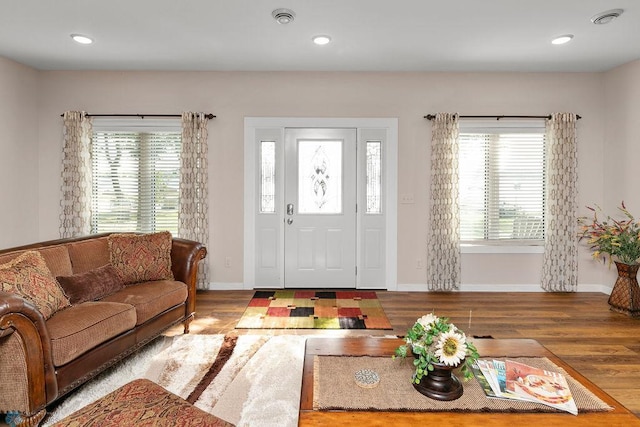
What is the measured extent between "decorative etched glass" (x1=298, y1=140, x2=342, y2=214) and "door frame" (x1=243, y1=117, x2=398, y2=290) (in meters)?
0.27

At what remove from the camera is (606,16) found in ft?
10.9

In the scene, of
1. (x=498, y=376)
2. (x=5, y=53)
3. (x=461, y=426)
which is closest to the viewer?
(x=461, y=426)

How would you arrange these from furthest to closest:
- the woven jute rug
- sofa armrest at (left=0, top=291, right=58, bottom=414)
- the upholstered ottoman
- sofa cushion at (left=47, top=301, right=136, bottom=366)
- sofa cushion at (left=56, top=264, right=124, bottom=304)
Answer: sofa cushion at (left=56, top=264, right=124, bottom=304), sofa cushion at (left=47, top=301, right=136, bottom=366), sofa armrest at (left=0, top=291, right=58, bottom=414), the woven jute rug, the upholstered ottoman

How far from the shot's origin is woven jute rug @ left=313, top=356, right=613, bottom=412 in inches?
58.9

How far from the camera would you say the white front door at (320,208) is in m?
4.93

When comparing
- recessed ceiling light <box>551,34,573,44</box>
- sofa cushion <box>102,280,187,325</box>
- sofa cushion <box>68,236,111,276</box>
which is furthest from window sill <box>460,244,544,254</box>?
sofa cushion <box>68,236,111,276</box>

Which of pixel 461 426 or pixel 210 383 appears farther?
pixel 210 383

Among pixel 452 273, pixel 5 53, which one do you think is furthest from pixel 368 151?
pixel 5 53

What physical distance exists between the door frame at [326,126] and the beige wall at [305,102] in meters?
0.08

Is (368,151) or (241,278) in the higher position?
(368,151)

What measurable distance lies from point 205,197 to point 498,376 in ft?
13.1

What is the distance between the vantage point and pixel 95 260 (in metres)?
3.20

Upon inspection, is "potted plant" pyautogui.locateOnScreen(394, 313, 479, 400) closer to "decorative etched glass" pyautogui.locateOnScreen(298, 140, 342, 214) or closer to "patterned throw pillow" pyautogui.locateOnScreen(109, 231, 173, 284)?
"patterned throw pillow" pyautogui.locateOnScreen(109, 231, 173, 284)

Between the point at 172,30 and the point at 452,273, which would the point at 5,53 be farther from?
the point at 452,273
